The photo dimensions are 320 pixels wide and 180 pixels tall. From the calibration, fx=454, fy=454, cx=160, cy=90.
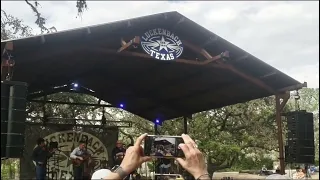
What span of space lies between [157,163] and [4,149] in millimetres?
7850

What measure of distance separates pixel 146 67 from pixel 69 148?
3.70 metres

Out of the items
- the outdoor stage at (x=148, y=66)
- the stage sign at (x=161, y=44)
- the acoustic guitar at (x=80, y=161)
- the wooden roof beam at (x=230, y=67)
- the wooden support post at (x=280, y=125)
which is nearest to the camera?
the outdoor stage at (x=148, y=66)

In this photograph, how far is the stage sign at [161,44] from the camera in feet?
29.1

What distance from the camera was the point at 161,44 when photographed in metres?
9.05

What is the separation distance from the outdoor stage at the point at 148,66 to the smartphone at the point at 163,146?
15.7 feet

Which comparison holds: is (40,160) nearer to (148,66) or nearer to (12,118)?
(148,66)

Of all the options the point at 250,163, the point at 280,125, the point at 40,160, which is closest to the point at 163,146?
the point at 40,160

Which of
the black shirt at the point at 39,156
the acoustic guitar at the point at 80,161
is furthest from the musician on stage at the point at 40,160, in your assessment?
the acoustic guitar at the point at 80,161

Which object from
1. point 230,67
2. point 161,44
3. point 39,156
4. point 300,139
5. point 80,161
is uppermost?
point 161,44

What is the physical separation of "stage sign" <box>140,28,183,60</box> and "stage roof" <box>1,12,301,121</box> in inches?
4.5

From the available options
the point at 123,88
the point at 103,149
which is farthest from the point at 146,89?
the point at 103,149

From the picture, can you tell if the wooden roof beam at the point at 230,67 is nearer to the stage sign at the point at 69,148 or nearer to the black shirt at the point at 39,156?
the black shirt at the point at 39,156

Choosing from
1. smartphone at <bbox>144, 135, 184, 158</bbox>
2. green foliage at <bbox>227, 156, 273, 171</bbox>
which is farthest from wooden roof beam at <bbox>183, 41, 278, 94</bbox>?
green foliage at <bbox>227, 156, 273, 171</bbox>

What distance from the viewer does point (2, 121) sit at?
19.8 feet
